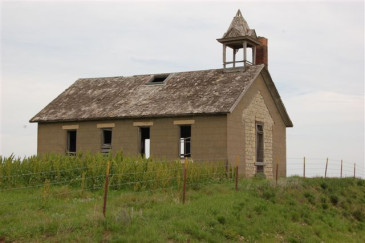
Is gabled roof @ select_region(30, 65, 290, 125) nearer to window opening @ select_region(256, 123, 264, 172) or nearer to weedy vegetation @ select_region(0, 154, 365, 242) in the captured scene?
window opening @ select_region(256, 123, 264, 172)

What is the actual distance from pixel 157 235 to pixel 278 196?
7030 mm

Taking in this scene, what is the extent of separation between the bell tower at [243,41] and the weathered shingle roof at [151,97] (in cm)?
107

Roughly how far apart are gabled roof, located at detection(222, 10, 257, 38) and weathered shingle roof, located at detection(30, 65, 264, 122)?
189 centimetres

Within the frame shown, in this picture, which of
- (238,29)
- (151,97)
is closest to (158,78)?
(151,97)

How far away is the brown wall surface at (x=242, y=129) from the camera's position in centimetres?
2417

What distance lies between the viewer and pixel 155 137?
1003 inches

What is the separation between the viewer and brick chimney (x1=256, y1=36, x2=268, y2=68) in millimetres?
28891

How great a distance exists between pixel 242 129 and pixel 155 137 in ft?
14.5

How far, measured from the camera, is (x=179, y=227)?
524 inches

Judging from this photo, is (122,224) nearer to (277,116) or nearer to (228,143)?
(228,143)

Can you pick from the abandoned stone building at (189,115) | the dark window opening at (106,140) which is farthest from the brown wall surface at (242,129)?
the dark window opening at (106,140)

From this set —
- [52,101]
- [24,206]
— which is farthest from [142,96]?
[24,206]

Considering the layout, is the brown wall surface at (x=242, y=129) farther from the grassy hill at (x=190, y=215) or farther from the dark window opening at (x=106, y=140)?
the dark window opening at (x=106, y=140)

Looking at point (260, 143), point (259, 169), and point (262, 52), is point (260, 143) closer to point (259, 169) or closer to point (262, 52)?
point (259, 169)
